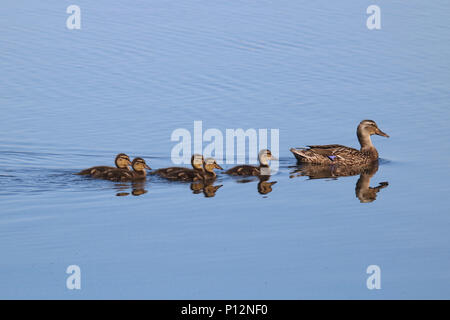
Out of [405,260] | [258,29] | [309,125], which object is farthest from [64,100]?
[405,260]

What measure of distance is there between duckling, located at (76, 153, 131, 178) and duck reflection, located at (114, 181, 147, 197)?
251 mm

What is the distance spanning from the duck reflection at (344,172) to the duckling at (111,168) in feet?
6.52

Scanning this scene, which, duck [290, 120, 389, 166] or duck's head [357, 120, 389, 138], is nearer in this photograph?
Result: duck [290, 120, 389, 166]

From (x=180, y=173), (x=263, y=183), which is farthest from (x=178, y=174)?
(x=263, y=183)

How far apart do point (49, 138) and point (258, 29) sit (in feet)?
25.0

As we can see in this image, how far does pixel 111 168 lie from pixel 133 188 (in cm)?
42

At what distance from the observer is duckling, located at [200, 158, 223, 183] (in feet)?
37.4

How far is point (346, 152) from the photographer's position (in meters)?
12.3

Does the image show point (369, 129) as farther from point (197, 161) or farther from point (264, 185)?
point (197, 161)

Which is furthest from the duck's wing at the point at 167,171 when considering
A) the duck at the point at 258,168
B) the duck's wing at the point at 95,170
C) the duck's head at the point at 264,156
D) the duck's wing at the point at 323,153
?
the duck's wing at the point at 323,153

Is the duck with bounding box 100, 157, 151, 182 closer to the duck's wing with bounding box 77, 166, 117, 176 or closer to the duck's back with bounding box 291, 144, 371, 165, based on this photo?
the duck's wing with bounding box 77, 166, 117, 176

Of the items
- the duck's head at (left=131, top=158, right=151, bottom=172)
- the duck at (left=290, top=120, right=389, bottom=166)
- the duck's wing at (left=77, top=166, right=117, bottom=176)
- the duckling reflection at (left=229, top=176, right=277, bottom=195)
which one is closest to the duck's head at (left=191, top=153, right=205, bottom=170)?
the duckling reflection at (left=229, top=176, right=277, bottom=195)

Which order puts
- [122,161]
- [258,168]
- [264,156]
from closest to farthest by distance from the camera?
[122,161]
[258,168]
[264,156]

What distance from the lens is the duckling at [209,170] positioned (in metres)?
11.4
